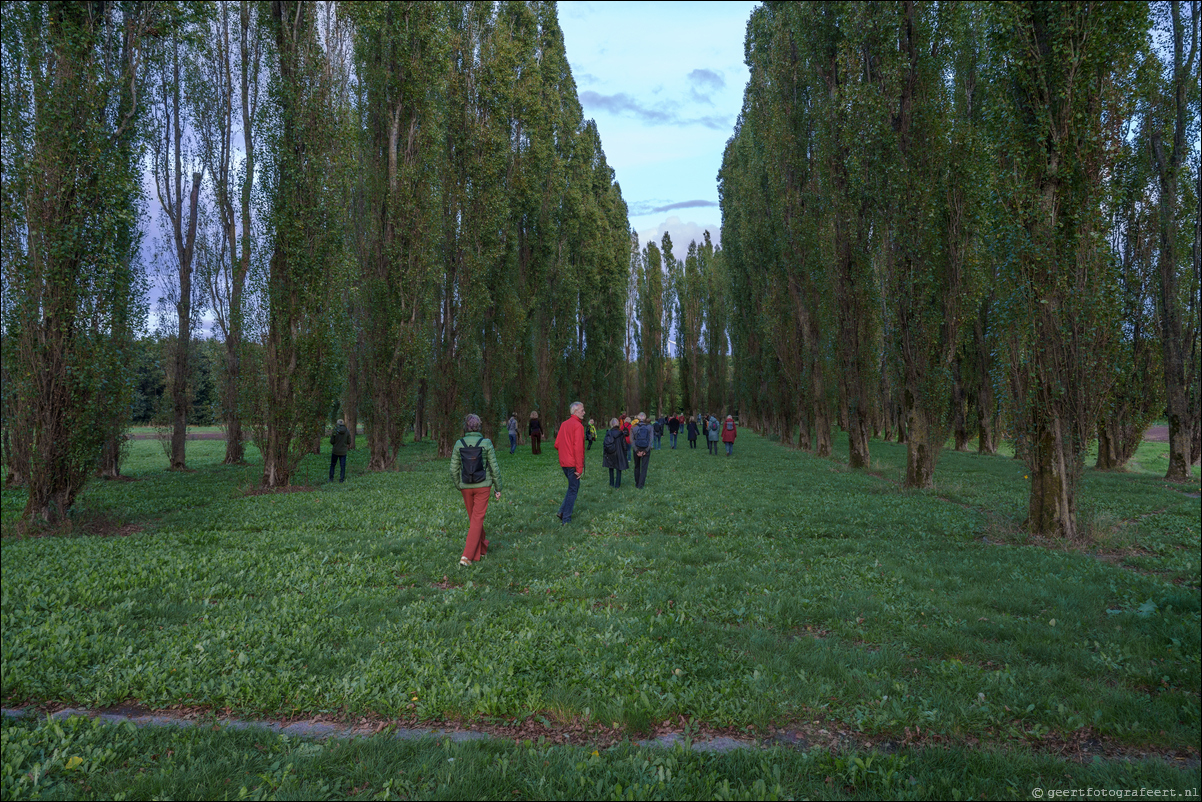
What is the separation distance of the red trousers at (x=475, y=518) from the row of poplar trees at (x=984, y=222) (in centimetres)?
821

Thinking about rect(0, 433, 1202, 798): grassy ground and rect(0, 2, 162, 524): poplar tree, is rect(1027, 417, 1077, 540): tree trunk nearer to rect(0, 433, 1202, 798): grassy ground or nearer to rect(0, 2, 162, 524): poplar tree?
rect(0, 433, 1202, 798): grassy ground

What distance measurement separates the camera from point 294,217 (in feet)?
50.0

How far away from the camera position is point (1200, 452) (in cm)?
1847

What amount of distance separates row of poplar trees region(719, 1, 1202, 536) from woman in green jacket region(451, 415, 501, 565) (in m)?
8.06

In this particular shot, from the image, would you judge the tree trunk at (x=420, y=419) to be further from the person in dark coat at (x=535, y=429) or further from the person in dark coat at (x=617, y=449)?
the person in dark coat at (x=617, y=449)

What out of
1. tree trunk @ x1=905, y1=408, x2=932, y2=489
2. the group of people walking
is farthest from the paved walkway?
tree trunk @ x1=905, y1=408, x2=932, y2=489

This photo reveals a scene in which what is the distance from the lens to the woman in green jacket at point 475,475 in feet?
25.2

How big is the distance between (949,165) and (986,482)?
813 cm

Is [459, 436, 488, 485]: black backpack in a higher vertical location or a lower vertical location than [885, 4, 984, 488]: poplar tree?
lower

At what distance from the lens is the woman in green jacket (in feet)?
25.2

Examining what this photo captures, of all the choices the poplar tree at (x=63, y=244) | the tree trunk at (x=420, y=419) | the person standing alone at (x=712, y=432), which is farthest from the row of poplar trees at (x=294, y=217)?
the person standing alone at (x=712, y=432)

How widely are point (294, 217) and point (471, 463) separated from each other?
36.0ft

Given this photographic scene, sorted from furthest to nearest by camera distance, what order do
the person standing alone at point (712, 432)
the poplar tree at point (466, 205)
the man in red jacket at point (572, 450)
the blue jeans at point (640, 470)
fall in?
the person standing alone at point (712, 432) < the poplar tree at point (466, 205) < the blue jeans at point (640, 470) < the man in red jacket at point (572, 450)

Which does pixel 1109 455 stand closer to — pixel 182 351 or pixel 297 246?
pixel 297 246
